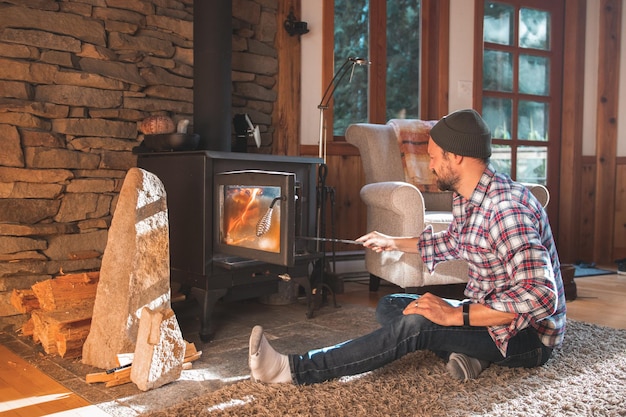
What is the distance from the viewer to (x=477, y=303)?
1.77m

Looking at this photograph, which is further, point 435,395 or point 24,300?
point 24,300

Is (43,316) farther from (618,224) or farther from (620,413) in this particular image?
(618,224)

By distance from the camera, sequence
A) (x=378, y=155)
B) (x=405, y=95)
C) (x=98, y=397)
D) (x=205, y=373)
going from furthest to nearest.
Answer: (x=405, y=95), (x=378, y=155), (x=205, y=373), (x=98, y=397)

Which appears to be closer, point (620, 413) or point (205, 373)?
point (620, 413)

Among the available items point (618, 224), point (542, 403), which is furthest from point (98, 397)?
point (618, 224)

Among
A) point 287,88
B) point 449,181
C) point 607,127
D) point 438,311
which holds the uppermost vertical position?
point 287,88

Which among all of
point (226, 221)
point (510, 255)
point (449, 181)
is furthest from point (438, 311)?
point (226, 221)

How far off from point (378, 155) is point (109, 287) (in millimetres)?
1763

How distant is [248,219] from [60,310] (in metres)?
0.82

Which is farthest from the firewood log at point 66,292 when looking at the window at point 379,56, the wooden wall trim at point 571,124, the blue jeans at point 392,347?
the wooden wall trim at point 571,124

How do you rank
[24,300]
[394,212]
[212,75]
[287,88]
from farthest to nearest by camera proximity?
1. [287,88]
2. [394,212]
3. [212,75]
4. [24,300]

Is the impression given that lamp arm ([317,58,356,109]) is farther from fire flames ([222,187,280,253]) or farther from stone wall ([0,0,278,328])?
fire flames ([222,187,280,253])

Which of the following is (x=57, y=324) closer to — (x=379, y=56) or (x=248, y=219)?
(x=248, y=219)

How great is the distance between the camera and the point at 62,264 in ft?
8.73
